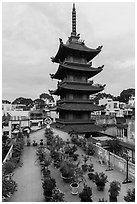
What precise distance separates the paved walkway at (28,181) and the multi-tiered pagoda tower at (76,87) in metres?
8.53

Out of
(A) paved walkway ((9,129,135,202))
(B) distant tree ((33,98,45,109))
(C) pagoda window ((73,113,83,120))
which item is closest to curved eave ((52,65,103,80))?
(C) pagoda window ((73,113,83,120))

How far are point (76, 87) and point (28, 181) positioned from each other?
14878 millimetres

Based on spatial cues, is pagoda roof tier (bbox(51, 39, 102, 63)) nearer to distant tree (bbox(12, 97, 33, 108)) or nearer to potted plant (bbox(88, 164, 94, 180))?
potted plant (bbox(88, 164, 94, 180))

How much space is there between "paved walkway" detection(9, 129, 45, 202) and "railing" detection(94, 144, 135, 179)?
5.18 metres

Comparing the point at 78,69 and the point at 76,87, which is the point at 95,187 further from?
the point at 78,69

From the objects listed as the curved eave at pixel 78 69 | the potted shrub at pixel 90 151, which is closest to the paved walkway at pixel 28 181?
the potted shrub at pixel 90 151

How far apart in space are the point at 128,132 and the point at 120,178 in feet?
37.9

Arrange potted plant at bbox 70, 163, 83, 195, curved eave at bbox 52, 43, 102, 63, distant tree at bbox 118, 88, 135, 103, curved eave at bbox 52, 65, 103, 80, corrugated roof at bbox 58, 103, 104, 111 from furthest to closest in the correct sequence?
1. distant tree at bbox 118, 88, 135, 103
2. curved eave at bbox 52, 43, 102, 63
3. curved eave at bbox 52, 65, 103, 80
4. corrugated roof at bbox 58, 103, 104, 111
5. potted plant at bbox 70, 163, 83, 195

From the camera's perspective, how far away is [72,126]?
2230 cm

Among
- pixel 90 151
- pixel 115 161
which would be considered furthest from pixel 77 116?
pixel 115 161

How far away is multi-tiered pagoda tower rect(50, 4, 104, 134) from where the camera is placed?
2239 cm

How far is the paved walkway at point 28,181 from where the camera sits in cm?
829

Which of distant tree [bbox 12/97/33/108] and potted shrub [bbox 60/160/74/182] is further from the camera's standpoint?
distant tree [bbox 12/97/33/108]

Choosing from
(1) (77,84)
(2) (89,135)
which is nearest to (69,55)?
(1) (77,84)
